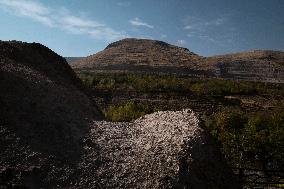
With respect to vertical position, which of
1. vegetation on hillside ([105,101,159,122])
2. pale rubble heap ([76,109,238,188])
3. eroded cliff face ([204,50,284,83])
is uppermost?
eroded cliff face ([204,50,284,83])

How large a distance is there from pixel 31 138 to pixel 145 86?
72539 mm

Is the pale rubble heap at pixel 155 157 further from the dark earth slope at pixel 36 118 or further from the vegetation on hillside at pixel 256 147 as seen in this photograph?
the vegetation on hillside at pixel 256 147

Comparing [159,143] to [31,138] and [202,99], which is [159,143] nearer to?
[31,138]

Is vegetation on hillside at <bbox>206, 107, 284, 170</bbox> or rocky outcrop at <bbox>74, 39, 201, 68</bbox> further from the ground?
rocky outcrop at <bbox>74, 39, 201, 68</bbox>

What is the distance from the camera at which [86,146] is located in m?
9.89

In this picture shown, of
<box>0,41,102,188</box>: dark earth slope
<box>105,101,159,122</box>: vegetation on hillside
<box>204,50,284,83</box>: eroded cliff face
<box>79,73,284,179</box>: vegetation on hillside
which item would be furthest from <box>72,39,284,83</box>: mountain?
<box>0,41,102,188</box>: dark earth slope

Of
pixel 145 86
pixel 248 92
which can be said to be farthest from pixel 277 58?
pixel 145 86

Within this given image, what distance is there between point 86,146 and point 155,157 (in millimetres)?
1497

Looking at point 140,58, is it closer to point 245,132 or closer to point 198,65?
point 198,65

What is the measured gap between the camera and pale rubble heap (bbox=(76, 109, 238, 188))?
9000 mm

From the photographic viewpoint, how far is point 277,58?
5979 inches

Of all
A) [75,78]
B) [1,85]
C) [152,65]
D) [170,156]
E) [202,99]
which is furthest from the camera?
[152,65]

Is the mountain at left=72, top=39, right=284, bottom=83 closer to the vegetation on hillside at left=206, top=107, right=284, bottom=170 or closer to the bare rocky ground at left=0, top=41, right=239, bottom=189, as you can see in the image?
the vegetation on hillside at left=206, top=107, right=284, bottom=170

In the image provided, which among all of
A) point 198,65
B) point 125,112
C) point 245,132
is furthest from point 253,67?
point 125,112
